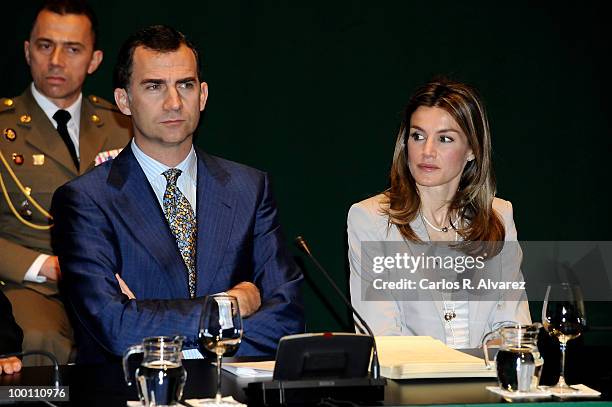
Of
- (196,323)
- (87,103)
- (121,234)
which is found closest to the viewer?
(196,323)

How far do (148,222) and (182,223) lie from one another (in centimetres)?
Answer: 13

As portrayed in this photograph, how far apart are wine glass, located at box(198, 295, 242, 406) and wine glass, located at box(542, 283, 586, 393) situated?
797 millimetres

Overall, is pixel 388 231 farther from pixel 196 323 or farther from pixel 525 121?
pixel 525 121

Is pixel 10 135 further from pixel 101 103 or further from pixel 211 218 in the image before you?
pixel 211 218

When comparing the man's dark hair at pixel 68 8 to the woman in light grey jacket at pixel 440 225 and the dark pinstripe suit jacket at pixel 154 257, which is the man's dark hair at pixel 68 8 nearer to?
the dark pinstripe suit jacket at pixel 154 257

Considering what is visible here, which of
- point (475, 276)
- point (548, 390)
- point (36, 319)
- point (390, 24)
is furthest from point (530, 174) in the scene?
point (548, 390)

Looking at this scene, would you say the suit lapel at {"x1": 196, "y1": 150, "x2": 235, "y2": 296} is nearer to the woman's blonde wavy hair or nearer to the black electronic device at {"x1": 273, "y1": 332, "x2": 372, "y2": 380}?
the woman's blonde wavy hair

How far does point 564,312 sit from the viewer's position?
2.48m

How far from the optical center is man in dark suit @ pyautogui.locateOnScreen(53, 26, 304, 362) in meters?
3.06

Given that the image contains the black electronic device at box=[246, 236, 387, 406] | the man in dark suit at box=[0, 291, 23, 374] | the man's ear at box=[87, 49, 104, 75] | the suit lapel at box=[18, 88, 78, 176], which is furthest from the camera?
the man's ear at box=[87, 49, 104, 75]

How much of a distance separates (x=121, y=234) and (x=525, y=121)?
109 inches

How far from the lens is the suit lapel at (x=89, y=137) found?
4281 mm

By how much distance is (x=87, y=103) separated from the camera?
4453 mm

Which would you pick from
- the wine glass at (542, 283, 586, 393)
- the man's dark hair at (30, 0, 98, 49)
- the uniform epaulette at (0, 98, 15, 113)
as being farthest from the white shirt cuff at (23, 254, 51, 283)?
the wine glass at (542, 283, 586, 393)
